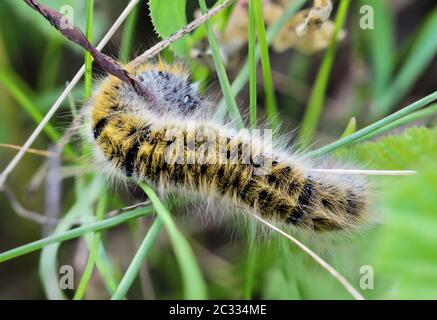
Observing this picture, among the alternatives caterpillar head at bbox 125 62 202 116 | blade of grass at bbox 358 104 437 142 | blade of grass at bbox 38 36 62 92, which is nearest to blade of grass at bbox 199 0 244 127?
caterpillar head at bbox 125 62 202 116

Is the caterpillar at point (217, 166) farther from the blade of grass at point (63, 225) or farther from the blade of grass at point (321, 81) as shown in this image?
the blade of grass at point (321, 81)

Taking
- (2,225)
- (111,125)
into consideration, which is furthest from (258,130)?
(2,225)

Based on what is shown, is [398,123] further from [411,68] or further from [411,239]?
[411,68]

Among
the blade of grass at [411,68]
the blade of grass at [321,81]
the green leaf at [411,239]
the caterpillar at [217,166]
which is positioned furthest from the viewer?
the blade of grass at [411,68]

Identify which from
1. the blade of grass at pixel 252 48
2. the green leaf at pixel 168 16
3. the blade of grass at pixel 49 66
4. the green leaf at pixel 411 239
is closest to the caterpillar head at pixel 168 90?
the green leaf at pixel 168 16

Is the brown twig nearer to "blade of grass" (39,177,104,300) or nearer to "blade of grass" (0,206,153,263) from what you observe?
"blade of grass" (0,206,153,263)

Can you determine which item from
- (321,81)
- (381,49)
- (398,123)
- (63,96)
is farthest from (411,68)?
(63,96)

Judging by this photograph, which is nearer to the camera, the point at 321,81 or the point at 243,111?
the point at 243,111
